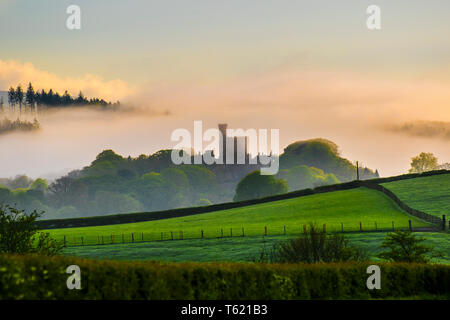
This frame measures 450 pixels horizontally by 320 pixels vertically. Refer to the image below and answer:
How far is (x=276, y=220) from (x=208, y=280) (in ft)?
244

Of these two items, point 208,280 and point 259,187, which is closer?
point 208,280

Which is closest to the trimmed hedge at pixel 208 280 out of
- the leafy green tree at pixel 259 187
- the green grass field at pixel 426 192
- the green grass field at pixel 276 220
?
the green grass field at pixel 276 220

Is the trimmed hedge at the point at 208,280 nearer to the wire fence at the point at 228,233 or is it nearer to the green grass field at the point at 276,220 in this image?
the wire fence at the point at 228,233

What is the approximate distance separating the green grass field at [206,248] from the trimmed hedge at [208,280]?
30.9 metres

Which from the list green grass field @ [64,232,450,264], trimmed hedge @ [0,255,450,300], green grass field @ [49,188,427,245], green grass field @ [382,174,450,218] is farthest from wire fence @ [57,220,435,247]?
trimmed hedge @ [0,255,450,300]

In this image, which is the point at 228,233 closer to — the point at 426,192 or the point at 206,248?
the point at 206,248

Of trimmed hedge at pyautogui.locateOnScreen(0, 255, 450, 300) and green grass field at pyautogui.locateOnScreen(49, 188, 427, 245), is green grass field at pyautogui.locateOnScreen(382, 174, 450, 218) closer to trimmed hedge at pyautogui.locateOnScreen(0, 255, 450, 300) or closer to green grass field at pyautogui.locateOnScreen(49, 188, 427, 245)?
green grass field at pyautogui.locateOnScreen(49, 188, 427, 245)

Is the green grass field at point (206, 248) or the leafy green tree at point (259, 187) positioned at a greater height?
the leafy green tree at point (259, 187)

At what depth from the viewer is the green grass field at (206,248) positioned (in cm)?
6297

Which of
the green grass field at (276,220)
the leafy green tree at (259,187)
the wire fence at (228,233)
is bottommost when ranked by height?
the wire fence at (228,233)

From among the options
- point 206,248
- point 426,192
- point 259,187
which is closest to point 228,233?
point 206,248

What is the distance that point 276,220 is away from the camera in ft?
319

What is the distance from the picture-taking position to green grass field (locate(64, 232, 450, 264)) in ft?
207

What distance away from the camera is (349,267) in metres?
27.9
